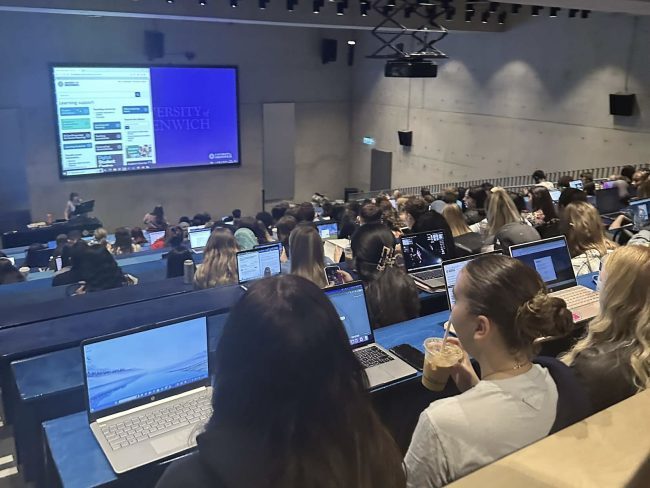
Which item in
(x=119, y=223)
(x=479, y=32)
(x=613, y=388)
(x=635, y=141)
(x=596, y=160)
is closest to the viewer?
(x=613, y=388)

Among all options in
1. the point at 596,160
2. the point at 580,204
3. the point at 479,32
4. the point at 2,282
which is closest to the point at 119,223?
the point at 2,282

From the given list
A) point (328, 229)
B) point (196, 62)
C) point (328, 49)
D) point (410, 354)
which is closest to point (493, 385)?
point (410, 354)

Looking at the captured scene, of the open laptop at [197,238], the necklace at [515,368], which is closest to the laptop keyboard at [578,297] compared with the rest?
the necklace at [515,368]

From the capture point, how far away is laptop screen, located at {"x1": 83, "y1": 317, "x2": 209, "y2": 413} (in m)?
1.99

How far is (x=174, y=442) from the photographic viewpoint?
1887 mm

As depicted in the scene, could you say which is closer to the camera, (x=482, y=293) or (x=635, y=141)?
(x=482, y=293)

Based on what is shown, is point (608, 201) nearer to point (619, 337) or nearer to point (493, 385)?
point (619, 337)

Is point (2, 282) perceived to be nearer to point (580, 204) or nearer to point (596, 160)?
point (580, 204)

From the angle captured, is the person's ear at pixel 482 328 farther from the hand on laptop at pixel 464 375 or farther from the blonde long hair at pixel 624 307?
the blonde long hair at pixel 624 307

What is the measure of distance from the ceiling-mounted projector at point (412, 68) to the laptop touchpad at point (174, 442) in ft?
21.1

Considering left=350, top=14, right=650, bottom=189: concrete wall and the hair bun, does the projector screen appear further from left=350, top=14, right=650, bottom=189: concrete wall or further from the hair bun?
the hair bun

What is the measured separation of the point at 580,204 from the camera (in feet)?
12.3

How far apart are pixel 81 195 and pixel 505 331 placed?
1159 centimetres

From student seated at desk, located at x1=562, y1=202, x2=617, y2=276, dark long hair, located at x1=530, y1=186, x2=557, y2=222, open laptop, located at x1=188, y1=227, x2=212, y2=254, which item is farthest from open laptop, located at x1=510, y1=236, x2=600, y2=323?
open laptop, located at x1=188, y1=227, x2=212, y2=254
